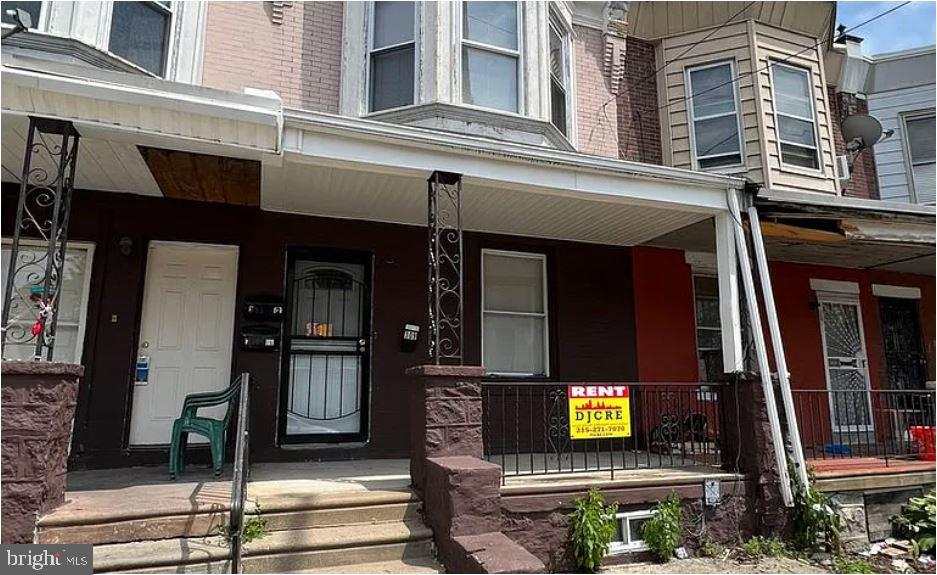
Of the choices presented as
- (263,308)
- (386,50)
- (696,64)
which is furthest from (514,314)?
(696,64)

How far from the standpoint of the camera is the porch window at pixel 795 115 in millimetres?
8344

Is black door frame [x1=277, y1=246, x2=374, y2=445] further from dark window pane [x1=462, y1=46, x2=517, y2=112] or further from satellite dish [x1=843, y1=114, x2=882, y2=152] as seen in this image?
satellite dish [x1=843, y1=114, x2=882, y2=152]

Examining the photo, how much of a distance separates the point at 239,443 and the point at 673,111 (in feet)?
24.5

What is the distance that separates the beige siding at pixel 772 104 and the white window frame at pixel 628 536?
514 cm

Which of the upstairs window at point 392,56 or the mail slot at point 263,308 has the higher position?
the upstairs window at point 392,56

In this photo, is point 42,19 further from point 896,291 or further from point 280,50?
point 896,291

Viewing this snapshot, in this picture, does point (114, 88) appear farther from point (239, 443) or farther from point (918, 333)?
point (918, 333)

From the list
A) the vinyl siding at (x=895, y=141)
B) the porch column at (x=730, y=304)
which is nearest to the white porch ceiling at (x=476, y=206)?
the porch column at (x=730, y=304)

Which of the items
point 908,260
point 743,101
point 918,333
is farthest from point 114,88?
point 918,333

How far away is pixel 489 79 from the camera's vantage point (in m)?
6.87

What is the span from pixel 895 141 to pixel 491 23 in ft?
24.1

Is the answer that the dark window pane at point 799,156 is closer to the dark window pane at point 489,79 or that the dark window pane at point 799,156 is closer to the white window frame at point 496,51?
the white window frame at point 496,51

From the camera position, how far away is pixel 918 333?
30.0 ft

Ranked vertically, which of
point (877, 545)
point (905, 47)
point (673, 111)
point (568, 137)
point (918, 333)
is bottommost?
point (877, 545)
